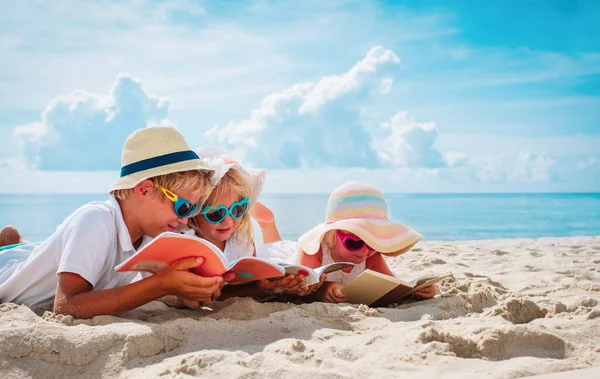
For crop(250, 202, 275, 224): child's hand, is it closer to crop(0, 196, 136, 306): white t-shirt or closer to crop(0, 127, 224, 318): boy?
crop(0, 127, 224, 318): boy

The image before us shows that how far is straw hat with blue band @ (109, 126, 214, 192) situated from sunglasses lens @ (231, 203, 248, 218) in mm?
707

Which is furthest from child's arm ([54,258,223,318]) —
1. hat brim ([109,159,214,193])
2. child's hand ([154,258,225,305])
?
hat brim ([109,159,214,193])

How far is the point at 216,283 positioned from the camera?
3020mm

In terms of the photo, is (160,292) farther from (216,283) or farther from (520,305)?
(520,305)

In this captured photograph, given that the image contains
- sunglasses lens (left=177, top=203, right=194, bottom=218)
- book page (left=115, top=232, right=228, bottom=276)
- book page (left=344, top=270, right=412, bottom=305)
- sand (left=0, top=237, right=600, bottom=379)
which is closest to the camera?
sand (left=0, top=237, right=600, bottom=379)

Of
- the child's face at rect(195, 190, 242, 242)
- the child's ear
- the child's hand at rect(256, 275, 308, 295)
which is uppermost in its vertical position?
the child's ear

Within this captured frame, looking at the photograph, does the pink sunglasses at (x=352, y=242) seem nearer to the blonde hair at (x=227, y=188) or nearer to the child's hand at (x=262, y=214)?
the blonde hair at (x=227, y=188)

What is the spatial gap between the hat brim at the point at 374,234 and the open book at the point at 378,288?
16.2 inches

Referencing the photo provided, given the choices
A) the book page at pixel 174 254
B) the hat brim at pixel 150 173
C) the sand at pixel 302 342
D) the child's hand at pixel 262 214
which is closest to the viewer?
the sand at pixel 302 342

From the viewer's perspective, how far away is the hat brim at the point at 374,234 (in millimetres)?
4129

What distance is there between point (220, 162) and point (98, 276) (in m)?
1.28

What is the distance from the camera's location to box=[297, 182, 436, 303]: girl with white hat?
13.8ft

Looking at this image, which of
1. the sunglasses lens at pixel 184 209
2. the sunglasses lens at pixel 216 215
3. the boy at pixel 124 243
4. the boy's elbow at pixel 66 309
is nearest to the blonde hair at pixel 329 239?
the sunglasses lens at pixel 216 215

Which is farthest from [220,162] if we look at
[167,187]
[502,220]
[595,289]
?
[502,220]
